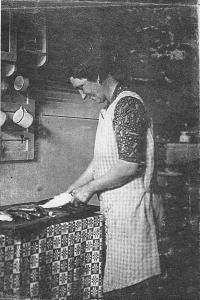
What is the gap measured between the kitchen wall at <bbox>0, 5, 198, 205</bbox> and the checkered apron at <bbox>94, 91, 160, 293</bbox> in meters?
0.05

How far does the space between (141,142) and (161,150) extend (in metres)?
0.08

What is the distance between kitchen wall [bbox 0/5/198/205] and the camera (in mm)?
1451

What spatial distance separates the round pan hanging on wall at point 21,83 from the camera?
1.45m

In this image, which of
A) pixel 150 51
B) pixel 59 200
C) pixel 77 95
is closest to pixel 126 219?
pixel 59 200

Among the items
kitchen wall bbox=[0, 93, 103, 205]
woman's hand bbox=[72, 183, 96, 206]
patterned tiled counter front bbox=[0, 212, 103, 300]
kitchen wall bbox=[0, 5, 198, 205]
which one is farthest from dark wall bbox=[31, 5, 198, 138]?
patterned tiled counter front bbox=[0, 212, 103, 300]

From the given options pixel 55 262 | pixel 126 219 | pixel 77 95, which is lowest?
pixel 55 262

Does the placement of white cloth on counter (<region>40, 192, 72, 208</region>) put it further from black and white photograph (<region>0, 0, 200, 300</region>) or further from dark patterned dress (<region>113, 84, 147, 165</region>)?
dark patterned dress (<region>113, 84, 147, 165</region>)

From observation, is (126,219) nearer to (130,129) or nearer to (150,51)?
(130,129)

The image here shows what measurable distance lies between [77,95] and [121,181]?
1.15 ft

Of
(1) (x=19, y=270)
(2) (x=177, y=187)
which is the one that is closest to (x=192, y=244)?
(2) (x=177, y=187)

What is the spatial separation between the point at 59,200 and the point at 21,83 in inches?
17.6

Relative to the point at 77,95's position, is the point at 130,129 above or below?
below

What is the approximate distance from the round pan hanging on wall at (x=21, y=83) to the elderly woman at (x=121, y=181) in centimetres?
16

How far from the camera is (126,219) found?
1453mm
